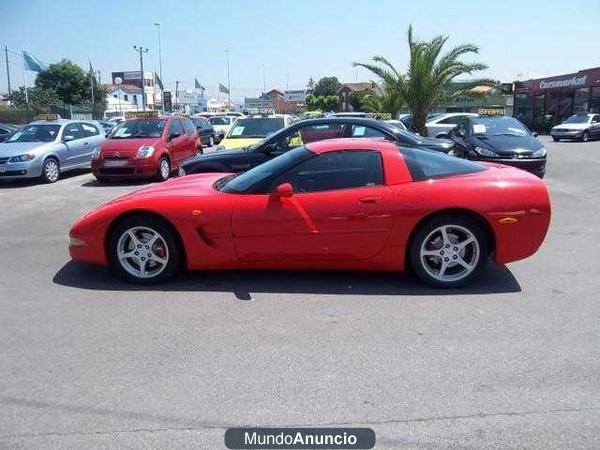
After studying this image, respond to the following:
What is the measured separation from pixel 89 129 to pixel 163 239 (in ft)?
37.7

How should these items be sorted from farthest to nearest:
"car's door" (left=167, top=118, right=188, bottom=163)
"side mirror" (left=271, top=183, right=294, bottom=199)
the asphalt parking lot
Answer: "car's door" (left=167, top=118, right=188, bottom=163), "side mirror" (left=271, top=183, right=294, bottom=199), the asphalt parking lot

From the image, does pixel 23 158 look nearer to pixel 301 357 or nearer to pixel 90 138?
pixel 90 138

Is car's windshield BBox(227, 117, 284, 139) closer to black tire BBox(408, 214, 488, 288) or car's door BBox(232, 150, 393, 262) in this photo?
car's door BBox(232, 150, 393, 262)

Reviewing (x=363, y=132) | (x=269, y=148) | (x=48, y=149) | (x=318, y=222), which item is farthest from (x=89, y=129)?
(x=318, y=222)

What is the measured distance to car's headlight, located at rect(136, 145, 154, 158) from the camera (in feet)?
40.6

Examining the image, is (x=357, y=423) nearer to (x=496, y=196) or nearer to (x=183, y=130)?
(x=496, y=196)

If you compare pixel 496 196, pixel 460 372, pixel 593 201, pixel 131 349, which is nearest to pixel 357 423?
pixel 460 372

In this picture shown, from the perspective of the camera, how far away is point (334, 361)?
3584 millimetres

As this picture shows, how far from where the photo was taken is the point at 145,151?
40.9ft

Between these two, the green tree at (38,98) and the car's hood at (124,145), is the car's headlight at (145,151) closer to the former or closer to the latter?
the car's hood at (124,145)

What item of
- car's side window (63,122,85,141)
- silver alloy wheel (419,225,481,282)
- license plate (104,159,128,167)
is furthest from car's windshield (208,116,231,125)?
silver alloy wheel (419,225,481,282)

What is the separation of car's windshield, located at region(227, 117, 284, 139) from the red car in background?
174cm

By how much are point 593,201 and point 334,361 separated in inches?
303

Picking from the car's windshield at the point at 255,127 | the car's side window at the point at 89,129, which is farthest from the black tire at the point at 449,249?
the car's side window at the point at 89,129
